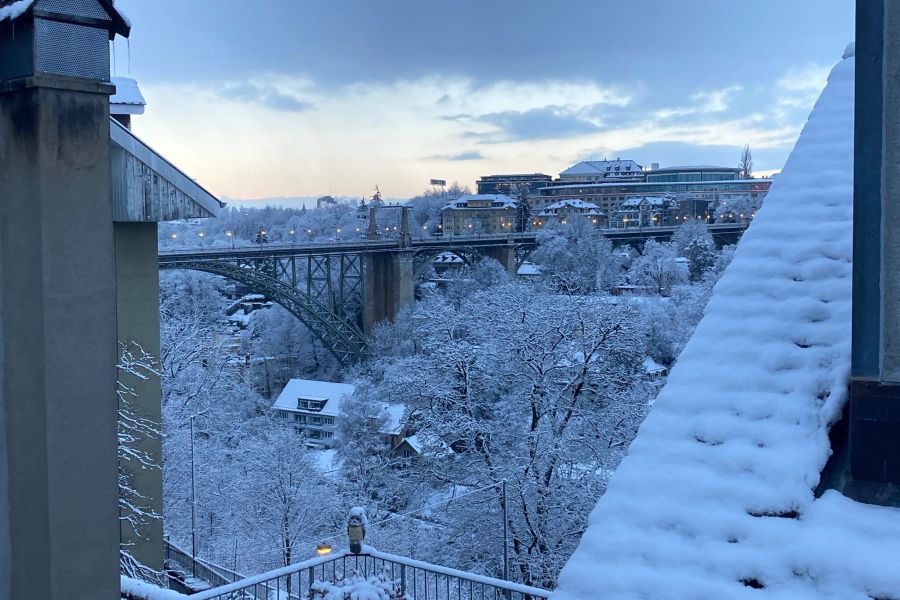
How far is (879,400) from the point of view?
2234mm

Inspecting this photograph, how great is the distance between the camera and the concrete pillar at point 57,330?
131 inches

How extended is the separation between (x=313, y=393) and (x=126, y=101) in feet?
82.8

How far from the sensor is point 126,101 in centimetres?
1175

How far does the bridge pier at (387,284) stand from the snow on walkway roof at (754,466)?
3624 centimetres

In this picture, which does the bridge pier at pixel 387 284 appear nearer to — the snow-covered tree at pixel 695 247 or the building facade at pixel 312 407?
the building facade at pixel 312 407

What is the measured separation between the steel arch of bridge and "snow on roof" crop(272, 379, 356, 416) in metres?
1.79

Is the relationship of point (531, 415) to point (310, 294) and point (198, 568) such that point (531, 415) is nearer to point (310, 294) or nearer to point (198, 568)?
point (198, 568)

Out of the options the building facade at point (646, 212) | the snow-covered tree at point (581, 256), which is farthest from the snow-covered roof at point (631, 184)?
the snow-covered tree at point (581, 256)

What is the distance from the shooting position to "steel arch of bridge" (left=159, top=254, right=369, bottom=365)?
29.9m

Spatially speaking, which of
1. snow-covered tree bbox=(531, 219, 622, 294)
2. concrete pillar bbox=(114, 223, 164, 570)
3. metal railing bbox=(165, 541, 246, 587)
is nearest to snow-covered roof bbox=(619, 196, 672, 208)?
snow-covered tree bbox=(531, 219, 622, 294)

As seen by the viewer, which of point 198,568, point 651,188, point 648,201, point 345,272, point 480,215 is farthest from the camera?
point 651,188

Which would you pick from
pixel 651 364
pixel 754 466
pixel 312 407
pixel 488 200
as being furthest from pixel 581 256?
pixel 754 466

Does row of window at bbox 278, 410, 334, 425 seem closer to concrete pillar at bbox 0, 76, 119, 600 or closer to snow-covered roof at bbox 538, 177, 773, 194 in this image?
concrete pillar at bbox 0, 76, 119, 600

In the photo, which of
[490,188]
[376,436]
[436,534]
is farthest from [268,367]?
[490,188]
